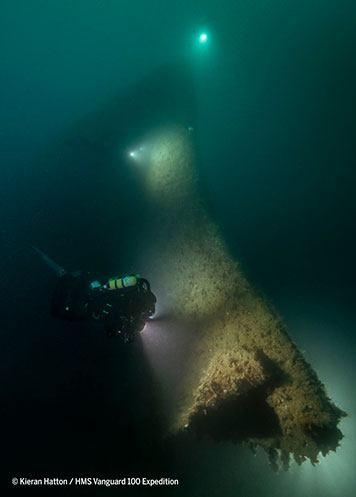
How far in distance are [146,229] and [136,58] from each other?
9129mm

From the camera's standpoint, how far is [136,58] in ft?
37.3

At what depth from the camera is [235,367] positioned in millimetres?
4180

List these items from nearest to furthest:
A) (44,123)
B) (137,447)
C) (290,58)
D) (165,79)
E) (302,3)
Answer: (137,447), (290,58), (302,3), (165,79), (44,123)

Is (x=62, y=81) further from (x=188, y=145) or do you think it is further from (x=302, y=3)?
(x=302, y=3)

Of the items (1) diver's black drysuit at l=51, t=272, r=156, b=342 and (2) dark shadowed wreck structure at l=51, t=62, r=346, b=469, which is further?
(1) diver's black drysuit at l=51, t=272, r=156, b=342

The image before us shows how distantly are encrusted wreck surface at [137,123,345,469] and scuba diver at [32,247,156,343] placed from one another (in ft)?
4.59

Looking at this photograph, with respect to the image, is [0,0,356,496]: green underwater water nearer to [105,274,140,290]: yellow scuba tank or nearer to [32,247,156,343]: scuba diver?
[32,247,156,343]: scuba diver

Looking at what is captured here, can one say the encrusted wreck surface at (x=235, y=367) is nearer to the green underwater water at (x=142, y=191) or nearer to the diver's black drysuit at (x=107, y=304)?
the green underwater water at (x=142, y=191)

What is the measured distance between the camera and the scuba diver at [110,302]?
174 inches

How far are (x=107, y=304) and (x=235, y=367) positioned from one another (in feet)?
8.32

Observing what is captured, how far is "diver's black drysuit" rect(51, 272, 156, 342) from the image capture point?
4.44 metres

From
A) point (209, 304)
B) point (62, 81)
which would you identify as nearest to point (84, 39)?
point (62, 81)

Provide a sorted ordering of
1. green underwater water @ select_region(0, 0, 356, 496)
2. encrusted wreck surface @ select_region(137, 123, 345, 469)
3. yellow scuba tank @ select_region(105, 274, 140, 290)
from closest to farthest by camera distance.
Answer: encrusted wreck surface @ select_region(137, 123, 345, 469)
green underwater water @ select_region(0, 0, 356, 496)
yellow scuba tank @ select_region(105, 274, 140, 290)

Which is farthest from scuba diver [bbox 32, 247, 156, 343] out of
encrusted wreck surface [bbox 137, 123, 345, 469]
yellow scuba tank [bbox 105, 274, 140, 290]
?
encrusted wreck surface [bbox 137, 123, 345, 469]
